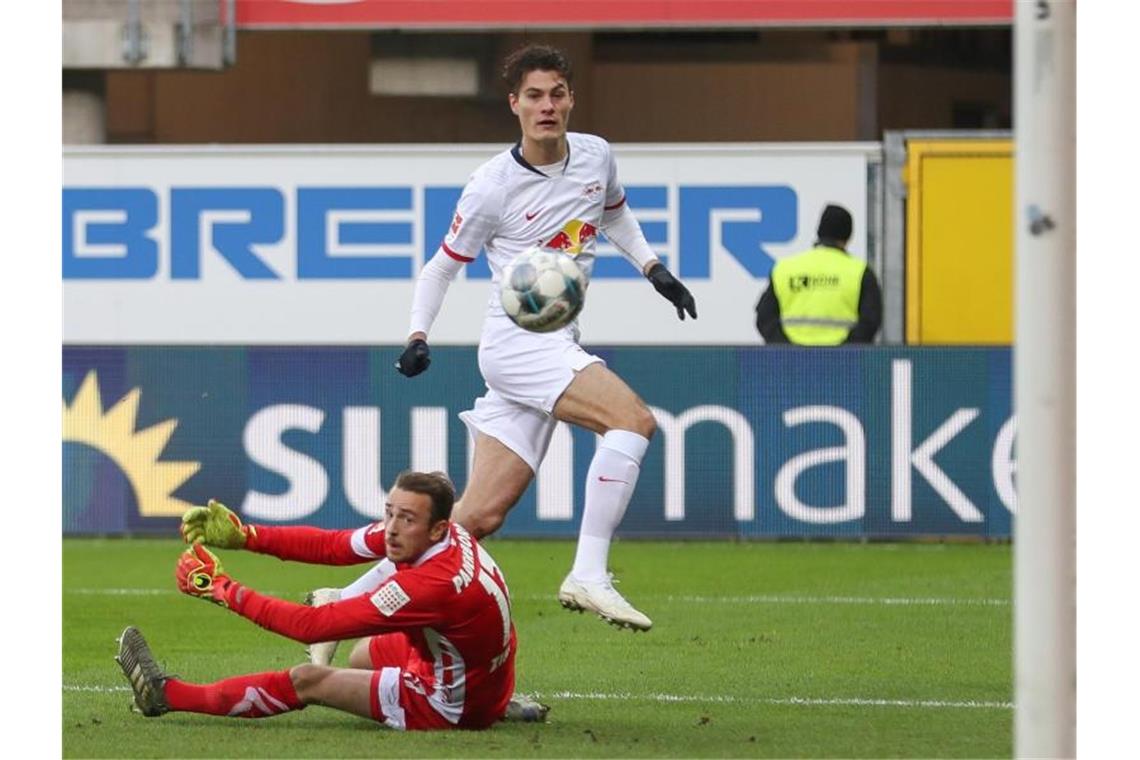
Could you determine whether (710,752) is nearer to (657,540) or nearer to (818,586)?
(818,586)

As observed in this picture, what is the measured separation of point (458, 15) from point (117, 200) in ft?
11.1

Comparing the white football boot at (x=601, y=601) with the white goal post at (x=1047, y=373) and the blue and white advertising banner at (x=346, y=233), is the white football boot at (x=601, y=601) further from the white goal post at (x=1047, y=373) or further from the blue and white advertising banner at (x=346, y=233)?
the blue and white advertising banner at (x=346, y=233)

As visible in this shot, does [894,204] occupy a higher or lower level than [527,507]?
higher

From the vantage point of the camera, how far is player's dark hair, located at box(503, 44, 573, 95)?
8.45m

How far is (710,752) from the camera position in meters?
7.47

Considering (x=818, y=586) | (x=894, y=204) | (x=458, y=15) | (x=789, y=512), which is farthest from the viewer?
(x=458, y=15)

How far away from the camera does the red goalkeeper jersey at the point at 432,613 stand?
746 cm

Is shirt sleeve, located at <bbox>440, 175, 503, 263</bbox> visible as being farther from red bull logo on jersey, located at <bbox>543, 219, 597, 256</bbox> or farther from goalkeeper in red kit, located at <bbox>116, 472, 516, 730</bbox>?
goalkeeper in red kit, located at <bbox>116, 472, 516, 730</bbox>

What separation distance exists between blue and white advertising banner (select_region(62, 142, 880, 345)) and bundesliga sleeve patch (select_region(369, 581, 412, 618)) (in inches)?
388

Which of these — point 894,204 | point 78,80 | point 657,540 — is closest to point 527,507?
point 657,540

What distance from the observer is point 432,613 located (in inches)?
298

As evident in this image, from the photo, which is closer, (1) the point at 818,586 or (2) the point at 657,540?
(1) the point at 818,586

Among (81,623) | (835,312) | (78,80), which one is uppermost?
(78,80)

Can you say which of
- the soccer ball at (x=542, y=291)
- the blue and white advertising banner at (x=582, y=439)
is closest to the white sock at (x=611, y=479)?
the soccer ball at (x=542, y=291)
